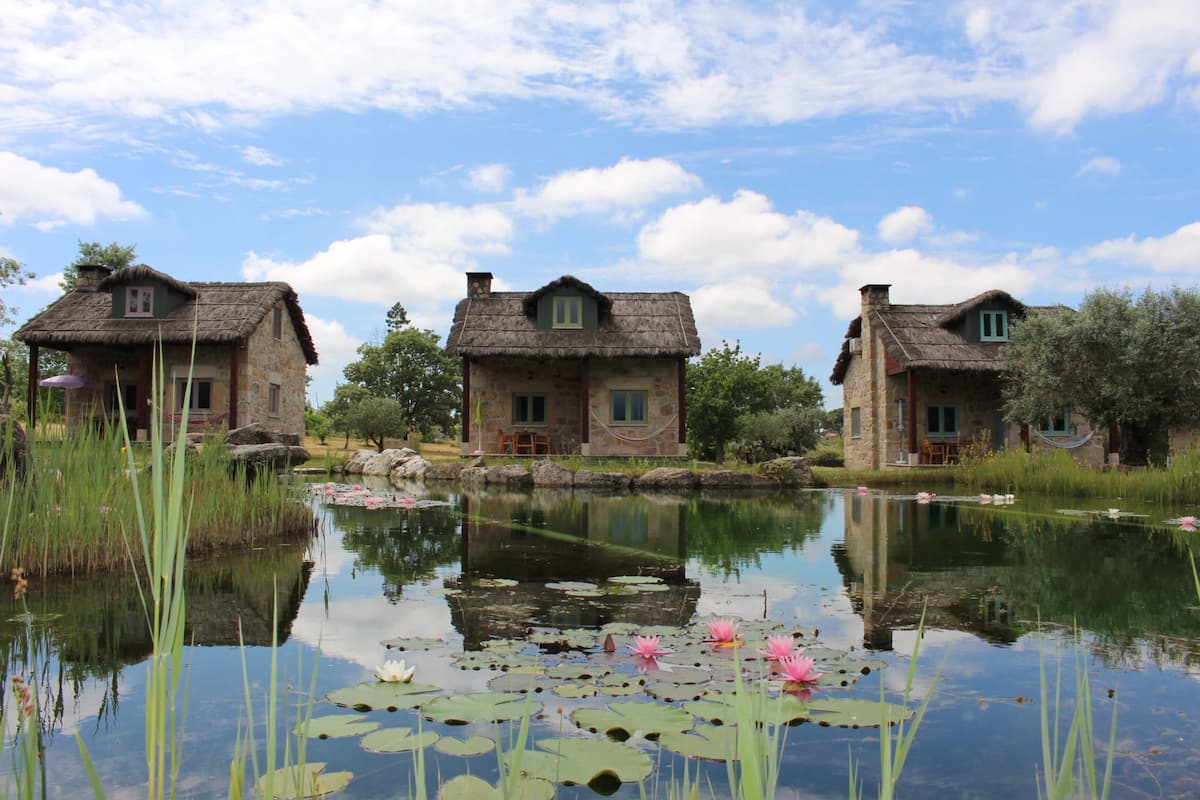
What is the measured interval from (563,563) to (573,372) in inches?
643

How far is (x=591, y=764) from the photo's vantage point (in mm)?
2357

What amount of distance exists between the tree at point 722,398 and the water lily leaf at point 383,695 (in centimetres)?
2411

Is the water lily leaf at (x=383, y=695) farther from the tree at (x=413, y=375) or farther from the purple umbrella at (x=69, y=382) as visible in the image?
the tree at (x=413, y=375)

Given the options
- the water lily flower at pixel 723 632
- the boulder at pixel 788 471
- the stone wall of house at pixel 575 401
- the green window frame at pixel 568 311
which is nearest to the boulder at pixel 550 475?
the boulder at pixel 788 471

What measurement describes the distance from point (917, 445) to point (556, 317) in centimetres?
959

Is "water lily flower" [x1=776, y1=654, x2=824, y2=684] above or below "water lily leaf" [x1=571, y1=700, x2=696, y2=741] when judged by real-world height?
above

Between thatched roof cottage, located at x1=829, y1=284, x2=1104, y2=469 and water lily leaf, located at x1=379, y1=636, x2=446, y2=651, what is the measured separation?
1883 centimetres

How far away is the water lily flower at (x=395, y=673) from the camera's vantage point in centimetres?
303

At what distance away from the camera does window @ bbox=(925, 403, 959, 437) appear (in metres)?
22.1

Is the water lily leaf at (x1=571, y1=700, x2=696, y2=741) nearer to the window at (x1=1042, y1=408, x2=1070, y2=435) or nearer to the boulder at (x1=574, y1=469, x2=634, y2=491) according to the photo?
the boulder at (x1=574, y1=469, x2=634, y2=491)

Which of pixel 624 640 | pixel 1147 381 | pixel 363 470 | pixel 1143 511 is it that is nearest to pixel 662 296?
pixel 363 470

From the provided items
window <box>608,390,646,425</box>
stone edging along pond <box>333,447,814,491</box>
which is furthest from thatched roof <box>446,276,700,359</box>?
stone edging along pond <box>333,447,814,491</box>

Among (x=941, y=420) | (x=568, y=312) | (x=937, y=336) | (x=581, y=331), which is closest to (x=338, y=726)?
(x=581, y=331)

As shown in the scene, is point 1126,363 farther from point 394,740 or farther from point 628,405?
point 394,740
